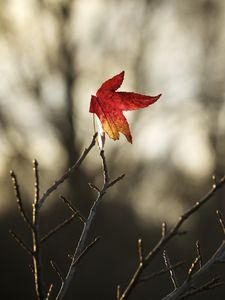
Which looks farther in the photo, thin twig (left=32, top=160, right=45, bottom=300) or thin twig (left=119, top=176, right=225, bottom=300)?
thin twig (left=32, top=160, right=45, bottom=300)

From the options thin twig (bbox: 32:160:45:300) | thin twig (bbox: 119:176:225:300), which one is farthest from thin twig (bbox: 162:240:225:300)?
thin twig (bbox: 32:160:45:300)

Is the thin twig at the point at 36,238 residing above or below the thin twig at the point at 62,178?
below

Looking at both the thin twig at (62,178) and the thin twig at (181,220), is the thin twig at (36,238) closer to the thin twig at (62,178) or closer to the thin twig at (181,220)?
the thin twig at (62,178)

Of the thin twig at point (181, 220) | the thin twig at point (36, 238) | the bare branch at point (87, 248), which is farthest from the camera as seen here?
the bare branch at point (87, 248)

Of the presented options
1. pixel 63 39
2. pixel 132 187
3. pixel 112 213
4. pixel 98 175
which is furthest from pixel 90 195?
pixel 63 39

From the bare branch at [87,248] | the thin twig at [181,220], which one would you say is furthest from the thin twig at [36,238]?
the thin twig at [181,220]

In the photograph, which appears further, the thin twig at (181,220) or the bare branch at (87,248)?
the bare branch at (87,248)

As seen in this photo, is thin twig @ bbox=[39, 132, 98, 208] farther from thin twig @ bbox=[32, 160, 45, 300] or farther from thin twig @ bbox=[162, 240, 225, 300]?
thin twig @ bbox=[162, 240, 225, 300]

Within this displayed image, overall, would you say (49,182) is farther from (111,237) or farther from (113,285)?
(113,285)

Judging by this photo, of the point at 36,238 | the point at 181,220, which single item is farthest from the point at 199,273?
the point at 36,238

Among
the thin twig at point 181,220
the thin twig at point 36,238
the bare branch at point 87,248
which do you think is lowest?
the thin twig at point 181,220

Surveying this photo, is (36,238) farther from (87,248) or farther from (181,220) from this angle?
(181,220)
